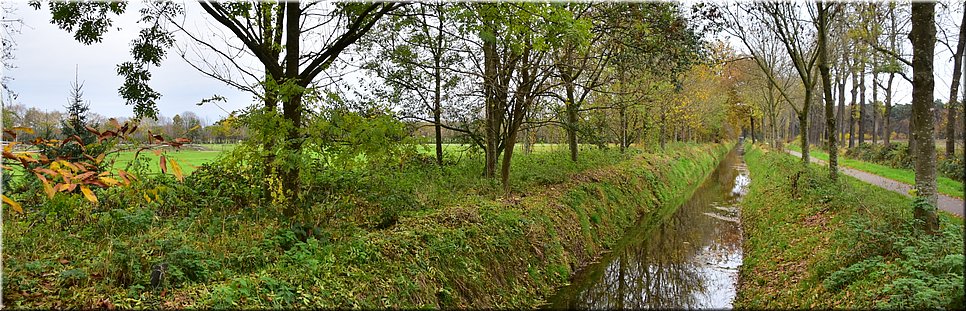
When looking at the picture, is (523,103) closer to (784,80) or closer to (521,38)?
(521,38)

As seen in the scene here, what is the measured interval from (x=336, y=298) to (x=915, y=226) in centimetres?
868

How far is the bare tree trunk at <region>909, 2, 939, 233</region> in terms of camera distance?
8.09m

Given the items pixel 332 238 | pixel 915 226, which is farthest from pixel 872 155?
pixel 332 238

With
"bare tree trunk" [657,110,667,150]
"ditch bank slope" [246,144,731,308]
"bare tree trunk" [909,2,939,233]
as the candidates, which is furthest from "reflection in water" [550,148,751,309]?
"bare tree trunk" [657,110,667,150]

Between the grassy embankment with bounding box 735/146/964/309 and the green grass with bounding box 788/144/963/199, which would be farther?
the green grass with bounding box 788/144/963/199

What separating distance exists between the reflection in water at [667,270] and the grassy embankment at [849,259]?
1.77 feet

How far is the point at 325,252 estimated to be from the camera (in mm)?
6766

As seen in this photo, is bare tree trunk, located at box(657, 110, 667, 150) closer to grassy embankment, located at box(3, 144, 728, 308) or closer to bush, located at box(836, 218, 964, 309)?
grassy embankment, located at box(3, 144, 728, 308)

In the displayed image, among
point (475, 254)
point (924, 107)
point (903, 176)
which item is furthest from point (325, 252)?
point (903, 176)

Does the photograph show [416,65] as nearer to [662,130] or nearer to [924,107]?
[924,107]

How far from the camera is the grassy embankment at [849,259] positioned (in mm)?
6105

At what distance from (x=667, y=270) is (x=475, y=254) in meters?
4.96

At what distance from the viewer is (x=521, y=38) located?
1080 centimetres

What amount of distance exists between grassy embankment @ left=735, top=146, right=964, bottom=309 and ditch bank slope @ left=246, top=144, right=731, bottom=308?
11.4 ft
